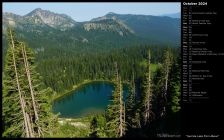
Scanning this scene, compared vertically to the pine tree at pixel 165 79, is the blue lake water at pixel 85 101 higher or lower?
lower

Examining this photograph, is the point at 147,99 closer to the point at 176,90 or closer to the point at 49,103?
the point at 176,90

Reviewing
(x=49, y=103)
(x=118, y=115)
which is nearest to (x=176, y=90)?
(x=118, y=115)

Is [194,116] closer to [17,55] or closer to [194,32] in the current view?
[194,32]

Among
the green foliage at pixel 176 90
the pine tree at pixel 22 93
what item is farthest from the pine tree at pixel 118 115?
the green foliage at pixel 176 90

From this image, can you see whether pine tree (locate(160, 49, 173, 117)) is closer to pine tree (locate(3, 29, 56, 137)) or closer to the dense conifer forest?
the dense conifer forest

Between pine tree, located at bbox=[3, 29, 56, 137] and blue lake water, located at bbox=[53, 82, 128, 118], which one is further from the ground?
pine tree, located at bbox=[3, 29, 56, 137]

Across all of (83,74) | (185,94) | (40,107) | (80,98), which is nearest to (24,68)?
(40,107)

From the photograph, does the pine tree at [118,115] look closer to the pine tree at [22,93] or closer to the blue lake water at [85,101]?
the pine tree at [22,93]

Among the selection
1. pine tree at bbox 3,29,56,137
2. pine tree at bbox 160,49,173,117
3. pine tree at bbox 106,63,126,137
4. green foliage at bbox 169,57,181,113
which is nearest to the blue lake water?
pine tree at bbox 160,49,173,117

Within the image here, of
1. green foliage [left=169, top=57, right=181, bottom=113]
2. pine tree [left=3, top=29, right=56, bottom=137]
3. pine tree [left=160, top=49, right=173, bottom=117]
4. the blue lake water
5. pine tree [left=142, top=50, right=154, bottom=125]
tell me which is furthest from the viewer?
the blue lake water
